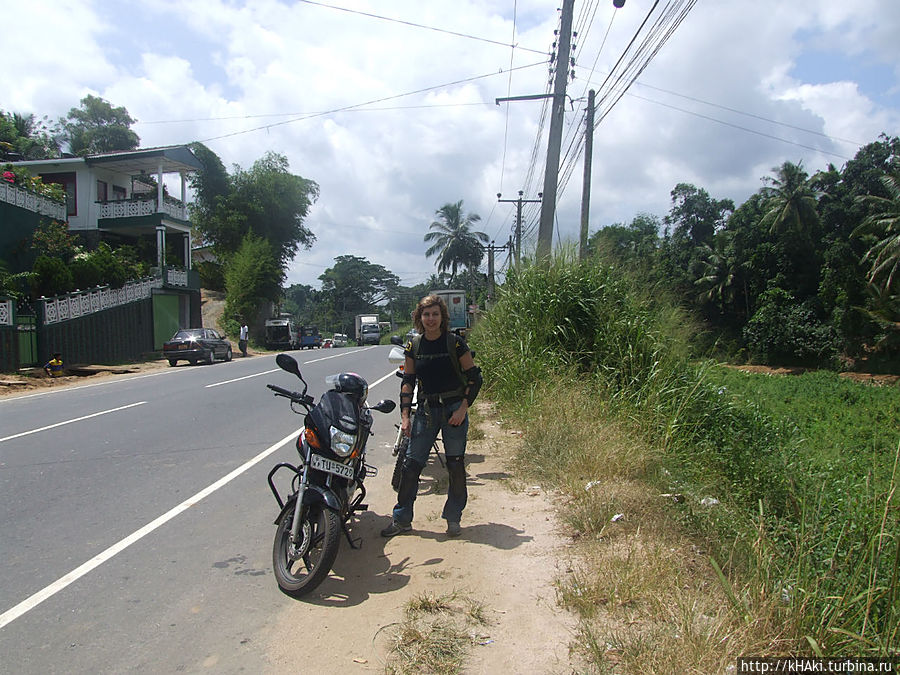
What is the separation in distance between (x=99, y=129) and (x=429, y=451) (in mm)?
54472

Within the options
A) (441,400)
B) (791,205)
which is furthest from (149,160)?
(791,205)

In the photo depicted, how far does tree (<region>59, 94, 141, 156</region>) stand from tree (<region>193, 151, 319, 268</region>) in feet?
25.1

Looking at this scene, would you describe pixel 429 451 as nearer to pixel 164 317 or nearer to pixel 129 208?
pixel 164 317

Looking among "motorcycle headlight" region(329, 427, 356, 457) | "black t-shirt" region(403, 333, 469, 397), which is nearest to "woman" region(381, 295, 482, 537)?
"black t-shirt" region(403, 333, 469, 397)

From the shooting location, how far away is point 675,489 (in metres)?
4.86

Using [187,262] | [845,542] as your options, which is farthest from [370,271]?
[845,542]

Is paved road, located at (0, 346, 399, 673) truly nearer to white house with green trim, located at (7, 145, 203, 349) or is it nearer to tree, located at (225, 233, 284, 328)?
white house with green trim, located at (7, 145, 203, 349)

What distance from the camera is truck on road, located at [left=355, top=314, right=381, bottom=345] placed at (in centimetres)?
5559

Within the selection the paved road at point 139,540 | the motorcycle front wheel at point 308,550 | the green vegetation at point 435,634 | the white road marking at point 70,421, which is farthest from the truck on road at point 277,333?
the green vegetation at point 435,634

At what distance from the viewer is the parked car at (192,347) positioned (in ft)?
77.0

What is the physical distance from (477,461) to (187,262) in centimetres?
3063

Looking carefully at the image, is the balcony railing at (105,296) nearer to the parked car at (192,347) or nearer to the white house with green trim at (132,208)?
the white house with green trim at (132,208)

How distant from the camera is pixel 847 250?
3869 centimetres

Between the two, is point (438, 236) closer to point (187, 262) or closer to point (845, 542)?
point (187, 262)
